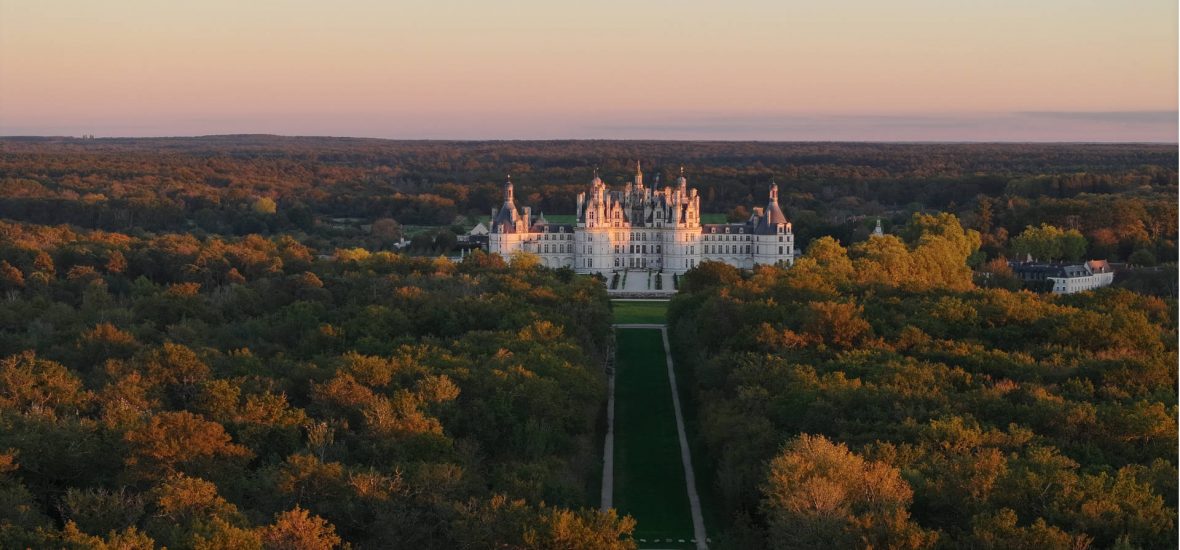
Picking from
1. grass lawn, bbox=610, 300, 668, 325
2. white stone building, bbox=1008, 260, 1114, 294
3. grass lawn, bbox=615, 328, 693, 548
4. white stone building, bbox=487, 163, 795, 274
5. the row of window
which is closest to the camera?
grass lawn, bbox=615, 328, 693, 548

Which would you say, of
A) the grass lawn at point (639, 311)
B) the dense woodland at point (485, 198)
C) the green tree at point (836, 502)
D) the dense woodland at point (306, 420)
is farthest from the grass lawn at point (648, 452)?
the dense woodland at point (485, 198)

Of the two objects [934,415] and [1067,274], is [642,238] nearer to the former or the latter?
[1067,274]

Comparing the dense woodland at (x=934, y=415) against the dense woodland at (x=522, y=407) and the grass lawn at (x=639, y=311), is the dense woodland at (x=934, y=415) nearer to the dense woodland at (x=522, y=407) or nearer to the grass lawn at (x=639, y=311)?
the dense woodland at (x=522, y=407)

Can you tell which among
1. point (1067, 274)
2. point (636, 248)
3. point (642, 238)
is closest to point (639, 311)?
point (636, 248)

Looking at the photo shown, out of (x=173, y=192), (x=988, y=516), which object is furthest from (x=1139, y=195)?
(x=988, y=516)

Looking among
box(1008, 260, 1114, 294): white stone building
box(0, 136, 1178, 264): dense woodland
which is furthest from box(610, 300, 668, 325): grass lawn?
box(0, 136, 1178, 264): dense woodland

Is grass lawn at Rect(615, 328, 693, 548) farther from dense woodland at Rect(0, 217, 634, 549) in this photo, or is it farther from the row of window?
the row of window
